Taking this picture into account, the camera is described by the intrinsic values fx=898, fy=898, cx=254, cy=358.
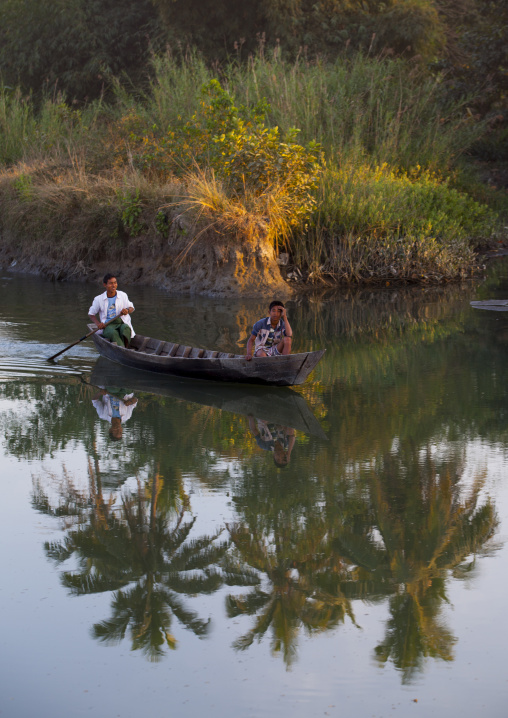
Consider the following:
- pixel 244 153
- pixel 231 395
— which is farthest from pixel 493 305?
pixel 231 395

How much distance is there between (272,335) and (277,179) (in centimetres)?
667

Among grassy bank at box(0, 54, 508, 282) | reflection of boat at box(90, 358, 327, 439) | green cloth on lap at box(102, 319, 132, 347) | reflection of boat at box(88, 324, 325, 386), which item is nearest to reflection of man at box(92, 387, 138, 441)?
reflection of boat at box(90, 358, 327, 439)

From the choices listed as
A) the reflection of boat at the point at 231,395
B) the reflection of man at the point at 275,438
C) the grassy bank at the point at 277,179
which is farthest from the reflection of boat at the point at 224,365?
the grassy bank at the point at 277,179

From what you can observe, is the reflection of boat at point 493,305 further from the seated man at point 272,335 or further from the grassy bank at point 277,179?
the seated man at point 272,335

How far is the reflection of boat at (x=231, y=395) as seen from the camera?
855 cm

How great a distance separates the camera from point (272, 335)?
9.88 m

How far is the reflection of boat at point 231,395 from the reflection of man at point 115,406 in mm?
268

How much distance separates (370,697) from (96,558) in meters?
2.01

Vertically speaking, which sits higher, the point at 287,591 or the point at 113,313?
the point at 113,313

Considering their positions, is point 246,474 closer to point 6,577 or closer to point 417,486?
point 417,486

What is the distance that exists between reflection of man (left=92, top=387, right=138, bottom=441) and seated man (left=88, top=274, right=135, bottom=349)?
148 cm

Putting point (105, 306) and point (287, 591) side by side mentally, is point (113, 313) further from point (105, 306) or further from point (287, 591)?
point (287, 591)

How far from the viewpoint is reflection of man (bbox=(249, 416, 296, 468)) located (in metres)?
7.29

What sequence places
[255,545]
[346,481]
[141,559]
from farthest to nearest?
[346,481] < [255,545] < [141,559]
